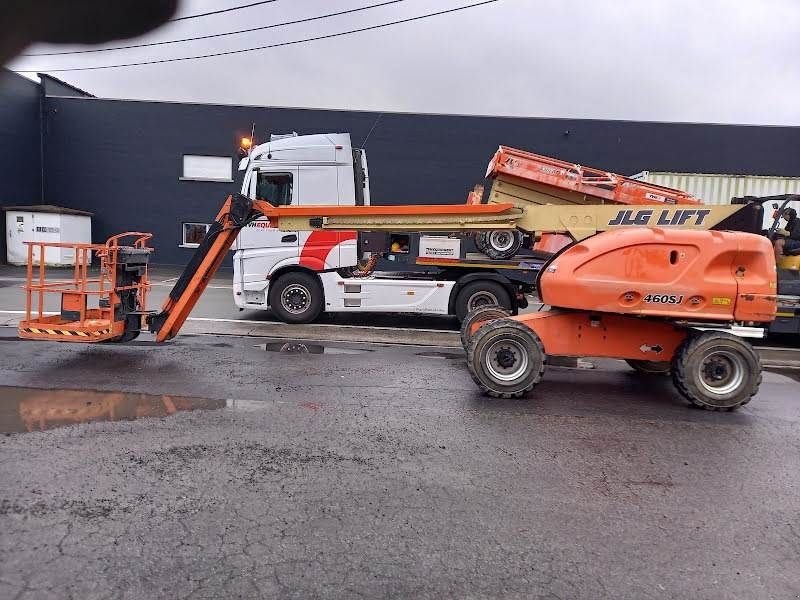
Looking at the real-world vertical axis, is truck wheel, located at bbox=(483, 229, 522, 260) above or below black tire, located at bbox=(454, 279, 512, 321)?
above

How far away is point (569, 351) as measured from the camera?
6.29 m

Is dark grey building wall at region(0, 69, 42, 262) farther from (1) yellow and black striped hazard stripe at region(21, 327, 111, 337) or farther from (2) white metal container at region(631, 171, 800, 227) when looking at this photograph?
(2) white metal container at region(631, 171, 800, 227)

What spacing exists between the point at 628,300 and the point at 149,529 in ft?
15.4

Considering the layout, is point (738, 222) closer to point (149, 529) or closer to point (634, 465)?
point (634, 465)

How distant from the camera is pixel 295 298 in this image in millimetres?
10766

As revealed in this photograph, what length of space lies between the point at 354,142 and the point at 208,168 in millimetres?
5785

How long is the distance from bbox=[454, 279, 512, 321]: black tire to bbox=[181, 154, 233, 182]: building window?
14645 millimetres

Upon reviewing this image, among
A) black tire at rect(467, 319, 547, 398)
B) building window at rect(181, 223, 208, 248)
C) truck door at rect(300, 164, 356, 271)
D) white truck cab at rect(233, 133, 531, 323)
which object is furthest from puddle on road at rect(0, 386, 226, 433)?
building window at rect(181, 223, 208, 248)

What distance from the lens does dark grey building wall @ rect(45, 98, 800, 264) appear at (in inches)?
813

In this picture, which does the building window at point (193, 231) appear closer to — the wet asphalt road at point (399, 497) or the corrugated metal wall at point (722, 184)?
the corrugated metal wall at point (722, 184)

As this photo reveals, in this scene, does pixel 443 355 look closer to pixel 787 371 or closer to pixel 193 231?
pixel 787 371

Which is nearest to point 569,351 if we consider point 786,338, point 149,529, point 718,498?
point 718,498

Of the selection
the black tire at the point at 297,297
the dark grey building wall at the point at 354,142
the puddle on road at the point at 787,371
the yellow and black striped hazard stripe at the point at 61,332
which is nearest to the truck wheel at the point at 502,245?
the black tire at the point at 297,297

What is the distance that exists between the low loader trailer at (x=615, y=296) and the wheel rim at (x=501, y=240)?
4230 millimetres
